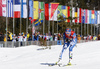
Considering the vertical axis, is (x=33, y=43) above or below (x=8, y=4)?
below

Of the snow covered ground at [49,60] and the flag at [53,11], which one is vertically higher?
the flag at [53,11]

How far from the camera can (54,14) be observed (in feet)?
121

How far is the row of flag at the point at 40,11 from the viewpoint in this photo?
29.1 metres

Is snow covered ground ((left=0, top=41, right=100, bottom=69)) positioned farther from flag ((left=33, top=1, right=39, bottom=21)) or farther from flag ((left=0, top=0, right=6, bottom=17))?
flag ((left=33, top=1, right=39, bottom=21))

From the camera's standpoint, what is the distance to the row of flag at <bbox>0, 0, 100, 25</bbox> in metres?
29.1

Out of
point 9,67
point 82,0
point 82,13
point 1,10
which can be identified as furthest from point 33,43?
point 82,0

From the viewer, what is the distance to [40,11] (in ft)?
115

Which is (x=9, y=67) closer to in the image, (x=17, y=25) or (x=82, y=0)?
(x=17, y=25)

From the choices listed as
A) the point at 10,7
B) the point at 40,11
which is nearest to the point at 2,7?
the point at 10,7

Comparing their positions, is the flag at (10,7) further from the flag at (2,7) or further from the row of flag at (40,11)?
the flag at (2,7)

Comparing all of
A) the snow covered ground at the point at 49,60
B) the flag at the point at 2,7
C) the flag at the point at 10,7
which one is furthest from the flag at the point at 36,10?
the snow covered ground at the point at 49,60

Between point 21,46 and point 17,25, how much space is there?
98.7 ft

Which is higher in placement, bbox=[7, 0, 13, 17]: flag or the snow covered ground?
bbox=[7, 0, 13, 17]: flag

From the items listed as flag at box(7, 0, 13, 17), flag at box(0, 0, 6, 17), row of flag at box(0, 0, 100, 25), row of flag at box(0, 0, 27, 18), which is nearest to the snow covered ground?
flag at box(0, 0, 6, 17)
